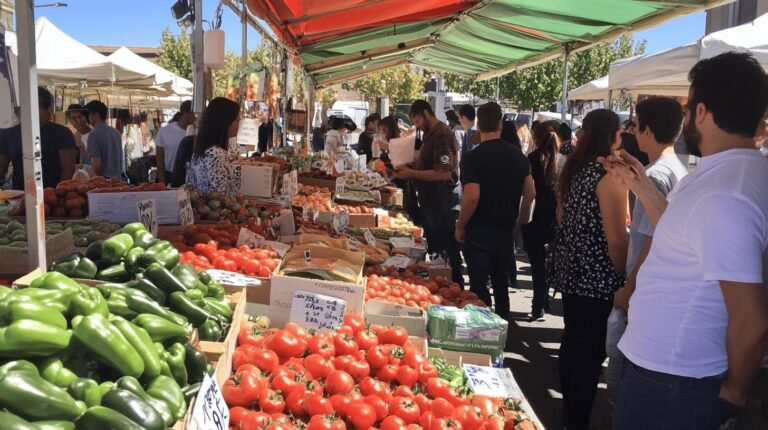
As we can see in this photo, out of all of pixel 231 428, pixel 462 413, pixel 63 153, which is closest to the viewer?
pixel 231 428

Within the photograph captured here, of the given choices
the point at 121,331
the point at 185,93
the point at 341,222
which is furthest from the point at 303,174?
the point at 185,93

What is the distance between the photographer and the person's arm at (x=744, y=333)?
78.1 inches

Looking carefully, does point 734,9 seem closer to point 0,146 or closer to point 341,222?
point 341,222

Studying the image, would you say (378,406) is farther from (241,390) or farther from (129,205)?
(129,205)

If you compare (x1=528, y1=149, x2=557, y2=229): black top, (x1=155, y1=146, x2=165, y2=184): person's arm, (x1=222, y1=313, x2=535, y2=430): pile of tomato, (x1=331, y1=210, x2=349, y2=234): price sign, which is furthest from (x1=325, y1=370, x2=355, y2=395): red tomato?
(x1=155, y1=146, x2=165, y2=184): person's arm

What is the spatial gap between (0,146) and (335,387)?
4899mm

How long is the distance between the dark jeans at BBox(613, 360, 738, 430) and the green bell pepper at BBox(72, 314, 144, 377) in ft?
5.51

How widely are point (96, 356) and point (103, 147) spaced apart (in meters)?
7.09

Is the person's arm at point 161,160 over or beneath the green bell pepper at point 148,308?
over

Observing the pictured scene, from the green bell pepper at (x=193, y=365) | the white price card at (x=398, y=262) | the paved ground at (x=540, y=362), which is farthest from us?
the white price card at (x=398, y=262)

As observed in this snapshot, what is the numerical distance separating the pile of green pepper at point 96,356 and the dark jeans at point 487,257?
314cm

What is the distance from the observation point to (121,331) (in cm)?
186

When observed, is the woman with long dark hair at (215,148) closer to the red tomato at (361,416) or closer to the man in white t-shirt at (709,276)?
the red tomato at (361,416)

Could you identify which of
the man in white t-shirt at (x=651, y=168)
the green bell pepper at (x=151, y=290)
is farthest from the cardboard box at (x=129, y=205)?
the man in white t-shirt at (x=651, y=168)
